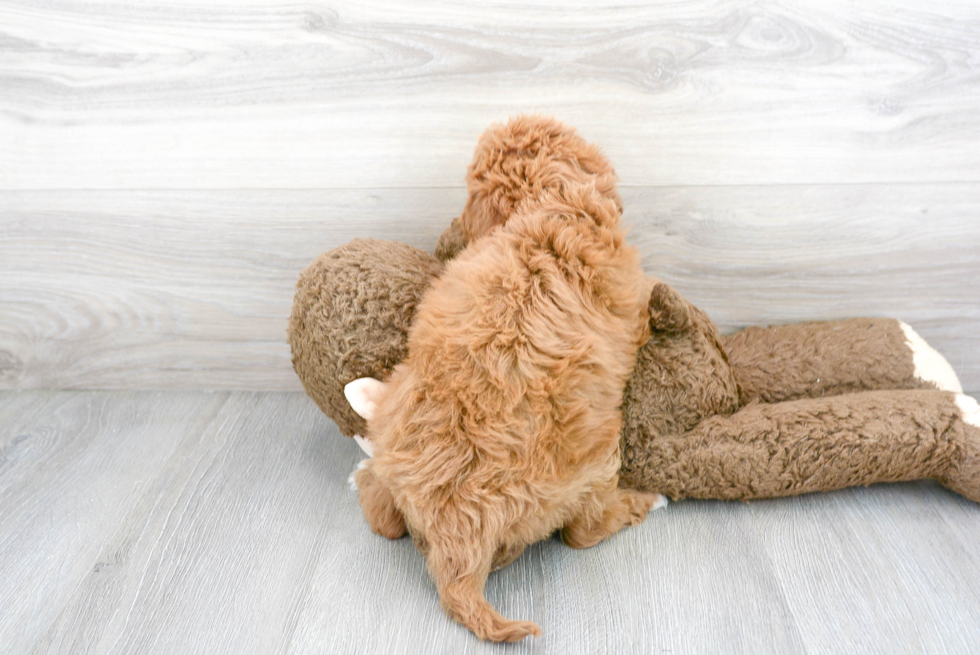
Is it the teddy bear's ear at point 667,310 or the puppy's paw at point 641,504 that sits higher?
the teddy bear's ear at point 667,310

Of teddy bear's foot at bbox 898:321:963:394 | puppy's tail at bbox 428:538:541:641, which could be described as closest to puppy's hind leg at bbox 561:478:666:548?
puppy's tail at bbox 428:538:541:641

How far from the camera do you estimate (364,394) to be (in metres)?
0.85

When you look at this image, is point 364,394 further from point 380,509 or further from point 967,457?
point 967,457

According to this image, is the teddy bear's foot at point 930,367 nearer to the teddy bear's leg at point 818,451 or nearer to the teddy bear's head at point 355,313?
the teddy bear's leg at point 818,451

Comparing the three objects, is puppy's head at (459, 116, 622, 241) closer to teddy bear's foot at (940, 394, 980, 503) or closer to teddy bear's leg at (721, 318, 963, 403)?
teddy bear's leg at (721, 318, 963, 403)

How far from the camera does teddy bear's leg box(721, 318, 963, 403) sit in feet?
3.26

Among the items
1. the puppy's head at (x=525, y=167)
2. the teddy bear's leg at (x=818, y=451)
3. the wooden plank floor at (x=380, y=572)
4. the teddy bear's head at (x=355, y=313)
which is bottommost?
the wooden plank floor at (x=380, y=572)

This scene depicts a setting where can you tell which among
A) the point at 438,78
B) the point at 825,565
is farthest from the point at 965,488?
the point at 438,78

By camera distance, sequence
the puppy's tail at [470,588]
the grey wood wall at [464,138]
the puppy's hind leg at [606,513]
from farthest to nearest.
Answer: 1. the grey wood wall at [464,138]
2. the puppy's hind leg at [606,513]
3. the puppy's tail at [470,588]

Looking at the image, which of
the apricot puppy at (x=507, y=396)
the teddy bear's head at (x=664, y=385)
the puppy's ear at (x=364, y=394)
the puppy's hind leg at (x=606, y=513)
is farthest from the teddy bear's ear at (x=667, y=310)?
the puppy's ear at (x=364, y=394)

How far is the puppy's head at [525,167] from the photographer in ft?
2.54

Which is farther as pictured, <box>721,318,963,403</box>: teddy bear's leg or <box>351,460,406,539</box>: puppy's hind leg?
<box>721,318,963,403</box>: teddy bear's leg

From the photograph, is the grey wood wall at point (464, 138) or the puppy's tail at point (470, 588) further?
the grey wood wall at point (464, 138)

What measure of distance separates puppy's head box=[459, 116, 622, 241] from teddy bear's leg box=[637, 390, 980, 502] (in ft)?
1.14
